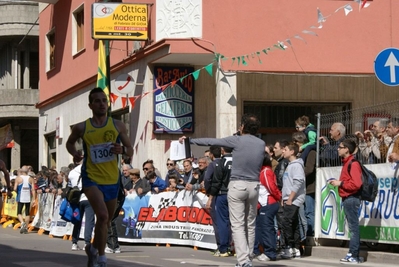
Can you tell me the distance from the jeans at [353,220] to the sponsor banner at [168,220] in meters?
3.78

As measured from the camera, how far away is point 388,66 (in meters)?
14.7

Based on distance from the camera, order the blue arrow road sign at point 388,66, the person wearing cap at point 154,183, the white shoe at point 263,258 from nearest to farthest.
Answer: the blue arrow road sign at point 388,66 < the white shoe at point 263,258 < the person wearing cap at point 154,183

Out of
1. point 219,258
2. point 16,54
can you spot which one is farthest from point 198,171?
point 16,54

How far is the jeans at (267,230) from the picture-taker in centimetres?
1584

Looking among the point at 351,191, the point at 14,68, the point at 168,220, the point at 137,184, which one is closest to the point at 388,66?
the point at 351,191

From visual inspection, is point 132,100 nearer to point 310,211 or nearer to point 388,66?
point 310,211

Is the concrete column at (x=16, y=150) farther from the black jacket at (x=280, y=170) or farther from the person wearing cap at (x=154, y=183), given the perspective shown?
the black jacket at (x=280, y=170)

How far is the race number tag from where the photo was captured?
36.5ft

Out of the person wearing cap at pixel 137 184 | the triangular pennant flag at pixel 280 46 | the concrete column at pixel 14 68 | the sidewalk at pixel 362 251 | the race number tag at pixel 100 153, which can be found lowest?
the sidewalk at pixel 362 251

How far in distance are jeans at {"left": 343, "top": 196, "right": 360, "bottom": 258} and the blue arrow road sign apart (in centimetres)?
186

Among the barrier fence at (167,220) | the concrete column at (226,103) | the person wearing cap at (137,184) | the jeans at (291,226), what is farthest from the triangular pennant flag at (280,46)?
the jeans at (291,226)

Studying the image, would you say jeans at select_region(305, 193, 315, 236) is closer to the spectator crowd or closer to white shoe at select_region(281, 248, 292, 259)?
the spectator crowd

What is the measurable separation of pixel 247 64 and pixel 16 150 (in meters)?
23.9

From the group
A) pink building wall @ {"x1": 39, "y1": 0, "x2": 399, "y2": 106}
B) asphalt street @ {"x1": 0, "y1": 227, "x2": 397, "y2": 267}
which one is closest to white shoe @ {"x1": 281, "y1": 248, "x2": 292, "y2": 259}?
asphalt street @ {"x1": 0, "y1": 227, "x2": 397, "y2": 267}
